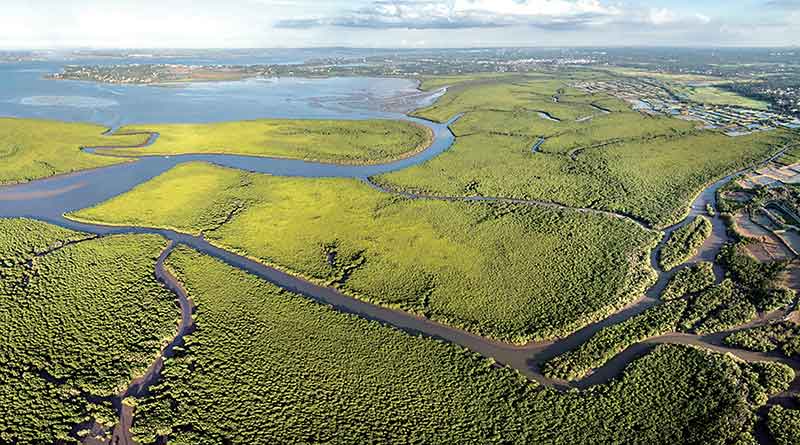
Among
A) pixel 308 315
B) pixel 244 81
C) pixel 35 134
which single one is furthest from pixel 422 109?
pixel 244 81

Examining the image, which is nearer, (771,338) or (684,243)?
(771,338)

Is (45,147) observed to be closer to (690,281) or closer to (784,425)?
(690,281)

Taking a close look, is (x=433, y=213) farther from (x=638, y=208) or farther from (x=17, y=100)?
(x=17, y=100)

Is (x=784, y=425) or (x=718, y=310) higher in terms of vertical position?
(x=718, y=310)

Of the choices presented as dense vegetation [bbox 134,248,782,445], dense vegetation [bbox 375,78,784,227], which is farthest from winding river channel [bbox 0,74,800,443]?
dense vegetation [bbox 375,78,784,227]

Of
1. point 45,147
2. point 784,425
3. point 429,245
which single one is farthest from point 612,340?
point 45,147

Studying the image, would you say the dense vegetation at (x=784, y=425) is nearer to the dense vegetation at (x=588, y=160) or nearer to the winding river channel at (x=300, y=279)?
the winding river channel at (x=300, y=279)

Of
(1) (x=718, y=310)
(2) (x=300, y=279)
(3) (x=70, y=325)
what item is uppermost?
(2) (x=300, y=279)
